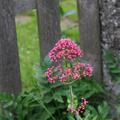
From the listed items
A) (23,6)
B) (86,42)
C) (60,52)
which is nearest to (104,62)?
(86,42)

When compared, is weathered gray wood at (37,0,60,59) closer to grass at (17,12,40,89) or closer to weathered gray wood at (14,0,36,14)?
weathered gray wood at (14,0,36,14)

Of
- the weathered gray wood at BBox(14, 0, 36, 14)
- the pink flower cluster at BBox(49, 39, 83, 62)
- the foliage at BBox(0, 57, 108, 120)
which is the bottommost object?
the foliage at BBox(0, 57, 108, 120)

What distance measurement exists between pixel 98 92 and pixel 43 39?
1.88 feet

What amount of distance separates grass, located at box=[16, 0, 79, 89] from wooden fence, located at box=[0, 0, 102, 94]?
205 centimetres

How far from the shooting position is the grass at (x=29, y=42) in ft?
21.6

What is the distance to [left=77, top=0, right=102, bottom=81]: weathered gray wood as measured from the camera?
159 inches

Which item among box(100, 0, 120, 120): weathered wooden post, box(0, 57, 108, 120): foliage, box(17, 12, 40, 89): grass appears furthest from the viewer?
box(17, 12, 40, 89): grass

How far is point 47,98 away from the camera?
3748mm

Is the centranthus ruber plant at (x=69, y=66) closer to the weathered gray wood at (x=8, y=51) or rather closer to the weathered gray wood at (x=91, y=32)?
the weathered gray wood at (x=8, y=51)

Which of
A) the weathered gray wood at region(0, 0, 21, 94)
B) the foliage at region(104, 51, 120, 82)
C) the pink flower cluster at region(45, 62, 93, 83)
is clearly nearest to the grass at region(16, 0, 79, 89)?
the weathered gray wood at region(0, 0, 21, 94)

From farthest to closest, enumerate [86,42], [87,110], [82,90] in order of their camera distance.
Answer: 1. [86,42]
2. [82,90]
3. [87,110]

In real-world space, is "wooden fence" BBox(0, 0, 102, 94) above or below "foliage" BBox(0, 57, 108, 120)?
above

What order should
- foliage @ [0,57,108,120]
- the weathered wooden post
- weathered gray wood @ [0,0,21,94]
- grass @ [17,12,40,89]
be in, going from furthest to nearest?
1. grass @ [17,12,40,89]
2. the weathered wooden post
3. weathered gray wood @ [0,0,21,94]
4. foliage @ [0,57,108,120]

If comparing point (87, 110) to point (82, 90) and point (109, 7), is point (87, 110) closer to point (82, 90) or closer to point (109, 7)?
point (82, 90)
